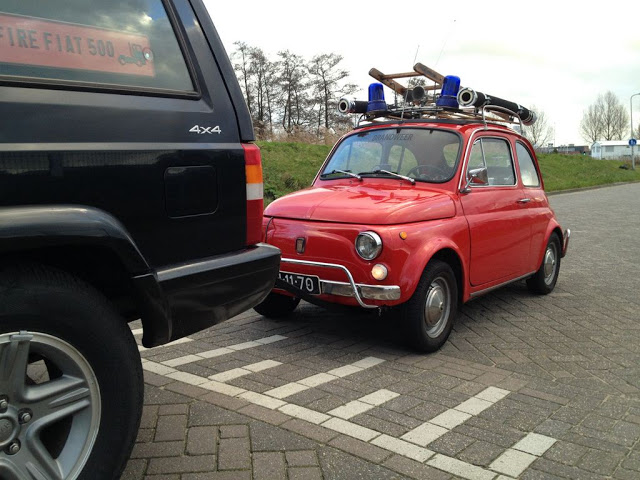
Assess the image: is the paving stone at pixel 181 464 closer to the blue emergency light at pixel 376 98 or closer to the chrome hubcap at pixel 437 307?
the chrome hubcap at pixel 437 307

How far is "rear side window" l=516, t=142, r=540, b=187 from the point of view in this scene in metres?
6.31

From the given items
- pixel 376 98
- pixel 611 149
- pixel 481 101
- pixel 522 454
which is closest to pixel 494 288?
pixel 481 101

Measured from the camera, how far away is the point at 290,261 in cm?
469

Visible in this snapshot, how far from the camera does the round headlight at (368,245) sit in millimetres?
4285

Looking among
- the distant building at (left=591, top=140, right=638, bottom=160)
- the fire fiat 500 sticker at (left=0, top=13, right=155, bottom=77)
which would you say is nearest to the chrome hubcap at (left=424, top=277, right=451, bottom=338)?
the fire fiat 500 sticker at (left=0, top=13, right=155, bottom=77)

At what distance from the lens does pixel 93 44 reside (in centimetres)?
230

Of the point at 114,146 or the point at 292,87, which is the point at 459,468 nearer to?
the point at 114,146

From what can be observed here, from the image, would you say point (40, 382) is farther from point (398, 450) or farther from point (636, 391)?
point (636, 391)

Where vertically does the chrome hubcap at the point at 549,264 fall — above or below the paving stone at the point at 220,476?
above

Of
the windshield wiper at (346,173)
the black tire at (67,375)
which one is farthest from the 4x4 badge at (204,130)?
the windshield wiper at (346,173)

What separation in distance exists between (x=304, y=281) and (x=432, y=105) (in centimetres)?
248

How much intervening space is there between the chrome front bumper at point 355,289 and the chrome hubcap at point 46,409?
2450mm

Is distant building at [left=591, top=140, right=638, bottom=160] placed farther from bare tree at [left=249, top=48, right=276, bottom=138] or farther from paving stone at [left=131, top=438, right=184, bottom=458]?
paving stone at [left=131, top=438, right=184, bottom=458]

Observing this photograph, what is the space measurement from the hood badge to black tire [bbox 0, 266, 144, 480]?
2.43 metres
